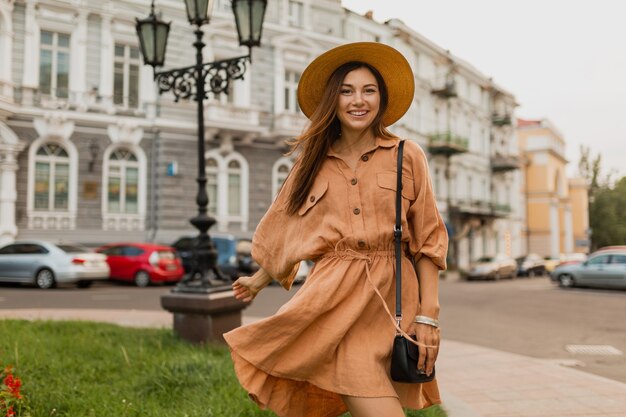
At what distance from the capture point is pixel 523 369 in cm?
Answer: 599

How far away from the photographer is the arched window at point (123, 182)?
2159 cm

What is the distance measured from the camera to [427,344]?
2066 mm

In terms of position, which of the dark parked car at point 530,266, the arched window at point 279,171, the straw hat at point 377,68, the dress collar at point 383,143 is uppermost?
the arched window at point 279,171

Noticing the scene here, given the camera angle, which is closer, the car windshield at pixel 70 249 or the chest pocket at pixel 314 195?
the chest pocket at pixel 314 195

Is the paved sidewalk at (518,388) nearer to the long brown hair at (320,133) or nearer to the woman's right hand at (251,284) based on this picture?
the woman's right hand at (251,284)

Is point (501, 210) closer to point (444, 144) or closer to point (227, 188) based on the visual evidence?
Result: point (444, 144)

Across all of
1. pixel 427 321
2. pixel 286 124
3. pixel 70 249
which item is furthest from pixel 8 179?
pixel 427 321

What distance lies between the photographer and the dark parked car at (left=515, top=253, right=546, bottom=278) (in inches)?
1356

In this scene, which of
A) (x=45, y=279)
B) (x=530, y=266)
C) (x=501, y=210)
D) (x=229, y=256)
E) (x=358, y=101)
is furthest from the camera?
(x=501, y=210)

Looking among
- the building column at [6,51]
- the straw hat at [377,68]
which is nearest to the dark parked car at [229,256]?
the building column at [6,51]

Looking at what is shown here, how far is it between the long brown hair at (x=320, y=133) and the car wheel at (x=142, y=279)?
1586 centimetres

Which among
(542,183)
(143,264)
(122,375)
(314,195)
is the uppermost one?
(542,183)

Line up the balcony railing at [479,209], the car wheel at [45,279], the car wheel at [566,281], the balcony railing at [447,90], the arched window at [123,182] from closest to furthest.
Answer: the car wheel at [45,279]
the car wheel at [566,281]
the arched window at [123,182]
the balcony railing at [447,90]
the balcony railing at [479,209]

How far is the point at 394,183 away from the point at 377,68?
1.68 feet
